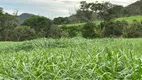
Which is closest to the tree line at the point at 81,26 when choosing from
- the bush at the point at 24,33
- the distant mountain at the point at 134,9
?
the bush at the point at 24,33

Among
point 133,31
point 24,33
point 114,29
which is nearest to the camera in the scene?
point 133,31

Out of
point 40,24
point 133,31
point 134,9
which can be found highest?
point 134,9

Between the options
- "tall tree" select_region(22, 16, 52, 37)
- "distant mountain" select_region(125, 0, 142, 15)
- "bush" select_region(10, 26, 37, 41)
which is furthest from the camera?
"distant mountain" select_region(125, 0, 142, 15)

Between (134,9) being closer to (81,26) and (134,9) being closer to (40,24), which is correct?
(81,26)

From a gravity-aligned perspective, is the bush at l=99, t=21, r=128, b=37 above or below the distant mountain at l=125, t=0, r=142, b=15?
below

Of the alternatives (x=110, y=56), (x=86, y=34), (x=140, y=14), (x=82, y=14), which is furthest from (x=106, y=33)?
(x=110, y=56)

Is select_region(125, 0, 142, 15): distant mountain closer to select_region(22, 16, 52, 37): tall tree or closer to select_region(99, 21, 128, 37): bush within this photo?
select_region(99, 21, 128, 37): bush

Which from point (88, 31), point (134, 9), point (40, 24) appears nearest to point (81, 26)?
point (88, 31)

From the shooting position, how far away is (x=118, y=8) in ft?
132

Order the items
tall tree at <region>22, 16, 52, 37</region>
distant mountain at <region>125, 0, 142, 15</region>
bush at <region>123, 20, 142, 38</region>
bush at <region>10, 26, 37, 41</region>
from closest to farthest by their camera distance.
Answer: bush at <region>123, 20, 142, 38</region> → bush at <region>10, 26, 37, 41</region> → tall tree at <region>22, 16, 52, 37</region> → distant mountain at <region>125, 0, 142, 15</region>

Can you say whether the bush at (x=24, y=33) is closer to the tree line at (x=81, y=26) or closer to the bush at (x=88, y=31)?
the tree line at (x=81, y=26)

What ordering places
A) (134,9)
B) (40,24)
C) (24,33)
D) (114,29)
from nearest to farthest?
(24,33)
(114,29)
(40,24)
(134,9)

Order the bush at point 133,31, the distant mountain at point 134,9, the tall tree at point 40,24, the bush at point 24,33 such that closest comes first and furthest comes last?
the bush at point 133,31 < the bush at point 24,33 < the tall tree at point 40,24 < the distant mountain at point 134,9

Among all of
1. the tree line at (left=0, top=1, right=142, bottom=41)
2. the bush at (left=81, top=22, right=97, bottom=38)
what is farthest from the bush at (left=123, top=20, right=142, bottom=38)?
the bush at (left=81, top=22, right=97, bottom=38)
